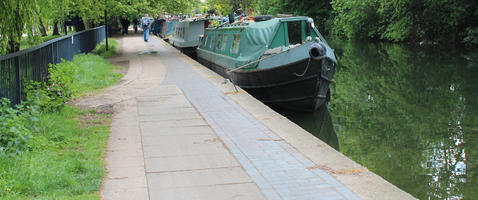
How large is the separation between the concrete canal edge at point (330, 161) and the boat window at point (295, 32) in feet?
14.5

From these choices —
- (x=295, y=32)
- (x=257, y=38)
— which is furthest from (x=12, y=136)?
(x=295, y=32)

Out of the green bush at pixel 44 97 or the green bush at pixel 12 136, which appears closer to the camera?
the green bush at pixel 12 136

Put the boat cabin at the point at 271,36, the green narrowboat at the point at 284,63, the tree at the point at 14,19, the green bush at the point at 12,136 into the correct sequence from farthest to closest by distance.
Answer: the boat cabin at the point at 271,36
the green narrowboat at the point at 284,63
the tree at the point at 14,19
the green bush at the point at 12,136

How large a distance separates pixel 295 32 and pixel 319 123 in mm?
3017

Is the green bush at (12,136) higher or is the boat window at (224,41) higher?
the boat window at (224,41)

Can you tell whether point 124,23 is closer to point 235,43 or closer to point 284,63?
point 235,43

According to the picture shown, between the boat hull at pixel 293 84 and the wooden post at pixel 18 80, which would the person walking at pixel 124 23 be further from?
the wooden post at pixel 18 80

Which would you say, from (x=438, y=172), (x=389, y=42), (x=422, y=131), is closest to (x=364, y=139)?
(x=422, y=131)

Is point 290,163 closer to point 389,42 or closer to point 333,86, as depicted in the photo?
point 333,86

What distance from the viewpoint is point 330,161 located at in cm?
652

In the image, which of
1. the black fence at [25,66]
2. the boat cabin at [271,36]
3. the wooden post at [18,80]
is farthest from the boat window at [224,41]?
Result: the wooden post at [18,80]

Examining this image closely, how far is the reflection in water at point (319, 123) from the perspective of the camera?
12.0 meters

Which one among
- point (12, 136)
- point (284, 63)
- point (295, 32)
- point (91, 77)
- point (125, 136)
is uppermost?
point (295, 32)

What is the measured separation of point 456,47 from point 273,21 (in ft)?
64.6
